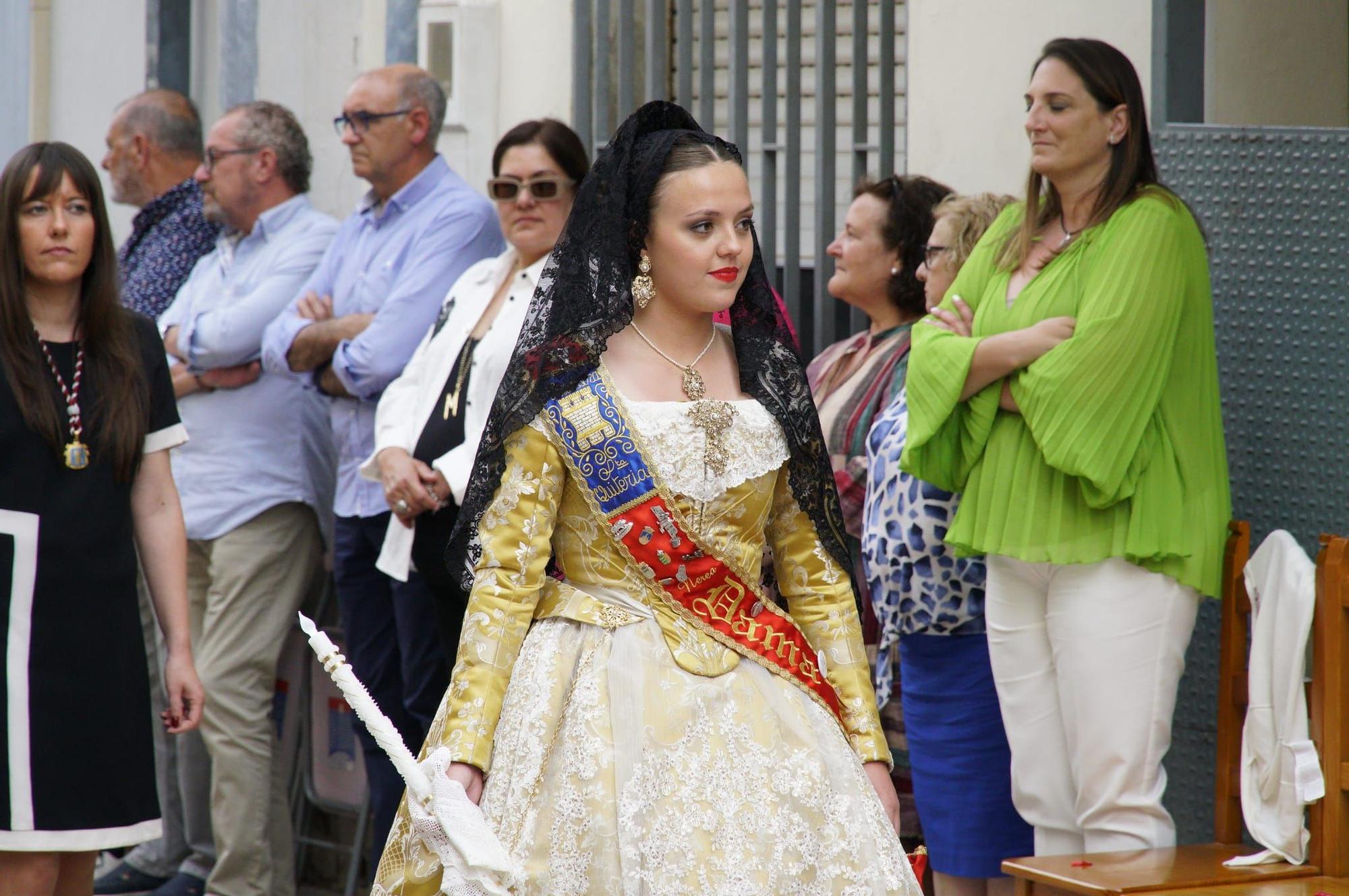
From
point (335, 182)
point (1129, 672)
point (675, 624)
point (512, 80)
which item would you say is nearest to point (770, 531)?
point (675, 624)

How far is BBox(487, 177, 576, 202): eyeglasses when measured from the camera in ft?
16.7

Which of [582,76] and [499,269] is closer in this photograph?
[499,269]

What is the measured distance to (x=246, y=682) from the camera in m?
5.90

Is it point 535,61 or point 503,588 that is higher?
point 535,61

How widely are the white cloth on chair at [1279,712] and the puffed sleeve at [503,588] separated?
5.46ft

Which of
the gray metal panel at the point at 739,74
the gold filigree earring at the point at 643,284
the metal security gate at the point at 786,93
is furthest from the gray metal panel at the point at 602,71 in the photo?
the gold filigree earring at the point at 643,284

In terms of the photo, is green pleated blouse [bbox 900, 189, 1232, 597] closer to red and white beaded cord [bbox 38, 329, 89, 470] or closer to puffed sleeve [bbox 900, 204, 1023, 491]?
puffed sleeve [bbox 900, 204, 1023, 491]

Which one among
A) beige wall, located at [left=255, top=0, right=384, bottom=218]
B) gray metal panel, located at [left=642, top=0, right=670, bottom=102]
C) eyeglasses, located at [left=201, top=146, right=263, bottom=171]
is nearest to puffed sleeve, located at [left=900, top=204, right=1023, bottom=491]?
gray metal panel, located at [left=642, top=0, right=670, bottom=102]

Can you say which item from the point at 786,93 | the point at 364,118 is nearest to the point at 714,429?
the point at 786,93

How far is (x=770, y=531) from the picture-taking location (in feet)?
11.0

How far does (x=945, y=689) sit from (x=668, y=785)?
1.69 meters

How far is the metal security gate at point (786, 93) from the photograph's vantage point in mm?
5457

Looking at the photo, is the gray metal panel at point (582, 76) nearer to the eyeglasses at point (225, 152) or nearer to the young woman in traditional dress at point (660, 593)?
the eyeglasses at point (225, 152)

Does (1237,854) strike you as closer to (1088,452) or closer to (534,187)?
(1088,452)
